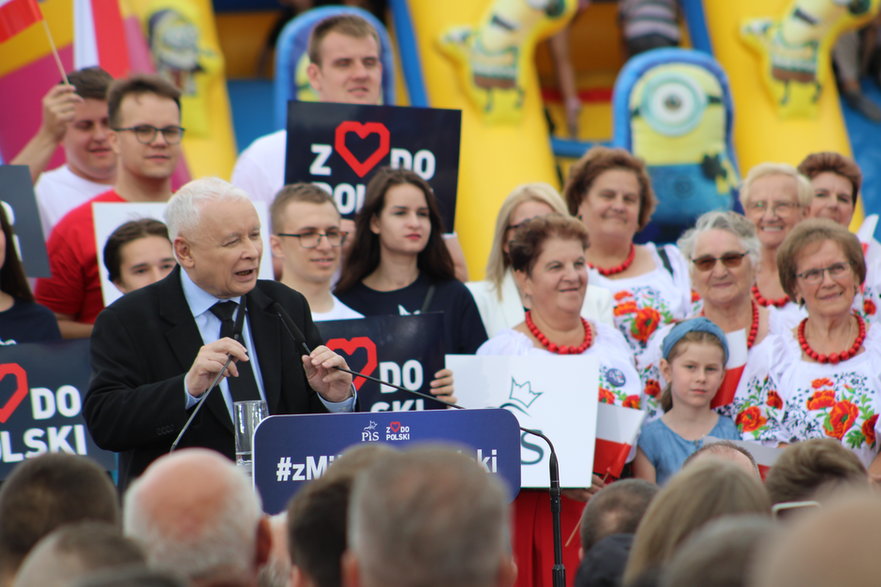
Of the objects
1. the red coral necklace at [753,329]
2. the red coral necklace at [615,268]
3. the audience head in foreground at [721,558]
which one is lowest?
the audience head in foreground at [721,558]

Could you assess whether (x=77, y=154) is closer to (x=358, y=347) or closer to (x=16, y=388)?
(x=16, y=388)

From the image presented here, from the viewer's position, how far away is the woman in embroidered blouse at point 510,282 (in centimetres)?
548

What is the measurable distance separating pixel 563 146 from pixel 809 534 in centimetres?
832

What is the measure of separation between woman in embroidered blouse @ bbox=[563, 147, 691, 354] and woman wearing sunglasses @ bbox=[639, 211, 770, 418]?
14 centimetres

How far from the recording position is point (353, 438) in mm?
3676

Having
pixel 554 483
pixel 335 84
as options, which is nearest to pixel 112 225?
pixel 335 84

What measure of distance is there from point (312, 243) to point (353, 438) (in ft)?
5.24

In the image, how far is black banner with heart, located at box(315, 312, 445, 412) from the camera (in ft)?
15.6

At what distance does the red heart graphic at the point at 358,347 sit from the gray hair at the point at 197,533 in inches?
97.4

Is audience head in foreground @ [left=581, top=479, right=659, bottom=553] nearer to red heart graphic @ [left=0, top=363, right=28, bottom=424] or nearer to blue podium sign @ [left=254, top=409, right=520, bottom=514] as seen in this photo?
blue podium sign @ [left=254, top=409, right=520, bottom=514]

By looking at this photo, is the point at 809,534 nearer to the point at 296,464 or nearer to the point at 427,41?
the point at 296,464

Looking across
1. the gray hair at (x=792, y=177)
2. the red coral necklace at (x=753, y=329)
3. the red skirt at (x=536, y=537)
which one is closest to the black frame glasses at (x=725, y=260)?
the red coral necklace at (x=753, y=329)

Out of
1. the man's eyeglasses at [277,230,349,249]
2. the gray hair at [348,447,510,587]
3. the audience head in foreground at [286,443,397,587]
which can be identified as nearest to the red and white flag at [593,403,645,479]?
the man's eyeglasses at [277,230,349,249]

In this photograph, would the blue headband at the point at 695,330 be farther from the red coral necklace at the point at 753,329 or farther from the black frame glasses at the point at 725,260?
the black frame glasses at the point at 725,260
